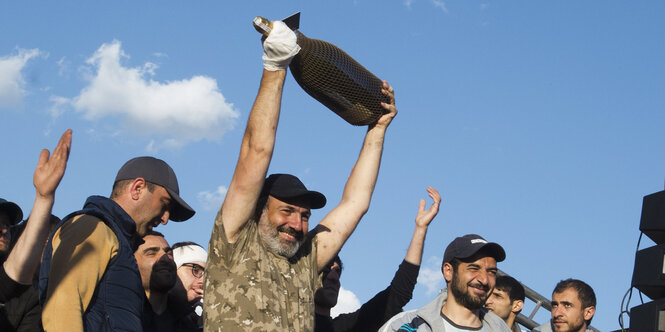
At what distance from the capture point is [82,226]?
347cm

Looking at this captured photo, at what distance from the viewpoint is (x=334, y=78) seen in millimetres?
4344

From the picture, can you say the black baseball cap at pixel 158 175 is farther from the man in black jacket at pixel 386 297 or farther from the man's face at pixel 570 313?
the man's face at pixel 570 313

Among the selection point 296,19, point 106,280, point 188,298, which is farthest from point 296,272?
point 188,298

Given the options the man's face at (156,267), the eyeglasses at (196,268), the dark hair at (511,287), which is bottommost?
the man's face at (156,267)

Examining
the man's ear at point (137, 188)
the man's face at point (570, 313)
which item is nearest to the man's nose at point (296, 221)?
the man's ear at point (137, 188)

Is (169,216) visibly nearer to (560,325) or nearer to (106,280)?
(106,280)

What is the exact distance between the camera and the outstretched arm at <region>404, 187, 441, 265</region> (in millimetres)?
5426

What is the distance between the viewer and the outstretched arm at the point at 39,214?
362cm

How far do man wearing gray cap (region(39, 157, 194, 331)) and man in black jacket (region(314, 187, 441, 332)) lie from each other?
181cm

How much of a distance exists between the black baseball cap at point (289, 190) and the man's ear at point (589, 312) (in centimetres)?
414

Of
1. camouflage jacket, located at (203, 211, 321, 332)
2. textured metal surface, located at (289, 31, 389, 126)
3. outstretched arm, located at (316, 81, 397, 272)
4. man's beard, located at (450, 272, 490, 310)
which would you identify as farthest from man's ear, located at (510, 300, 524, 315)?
camouflage jacket, located at (203, 211, 321, 332)

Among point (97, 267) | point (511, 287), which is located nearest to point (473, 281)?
point (511, 287)

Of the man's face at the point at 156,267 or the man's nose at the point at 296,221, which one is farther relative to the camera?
the man's face at the point at 156,267

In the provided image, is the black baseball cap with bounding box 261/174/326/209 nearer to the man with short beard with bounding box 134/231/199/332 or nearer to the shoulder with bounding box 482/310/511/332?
the man with short beard with bounding box 134/231/199/332
